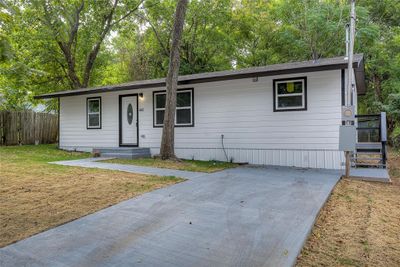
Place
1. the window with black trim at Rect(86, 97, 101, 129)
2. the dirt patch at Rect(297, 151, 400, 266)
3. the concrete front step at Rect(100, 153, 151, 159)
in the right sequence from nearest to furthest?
the dirt patch at Rect(297, 151, 400, 266)
the concrete front step at Rect(100, 153, 151, 159)
the window with black trim at Rect(86, 97, 101, 129)

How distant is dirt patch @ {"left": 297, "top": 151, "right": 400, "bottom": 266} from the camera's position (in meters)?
2.86

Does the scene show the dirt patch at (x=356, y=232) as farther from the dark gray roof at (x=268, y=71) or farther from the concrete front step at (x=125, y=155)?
the concrete front step at (x=125, y=155)

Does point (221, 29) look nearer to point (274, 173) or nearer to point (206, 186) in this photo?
point (274, 173)

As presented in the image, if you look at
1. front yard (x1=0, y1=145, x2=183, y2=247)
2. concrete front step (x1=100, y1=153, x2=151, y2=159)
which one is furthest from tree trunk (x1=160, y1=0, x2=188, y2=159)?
front yard (x1=0, y1=145, x2=183, y2=247)

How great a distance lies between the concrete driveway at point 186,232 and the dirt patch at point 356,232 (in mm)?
140

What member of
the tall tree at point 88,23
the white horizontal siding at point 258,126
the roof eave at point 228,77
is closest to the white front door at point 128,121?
the white horizontal siding at point 258,126

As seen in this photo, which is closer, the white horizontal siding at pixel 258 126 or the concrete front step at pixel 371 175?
the concrete front step at pixel 371 175

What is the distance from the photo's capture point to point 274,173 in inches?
294

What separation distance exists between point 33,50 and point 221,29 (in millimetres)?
10394

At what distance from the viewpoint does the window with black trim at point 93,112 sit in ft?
40.4

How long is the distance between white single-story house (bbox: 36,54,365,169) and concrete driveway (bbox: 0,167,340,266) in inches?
135

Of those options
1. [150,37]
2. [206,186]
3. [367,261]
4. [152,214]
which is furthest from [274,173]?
[150,37]

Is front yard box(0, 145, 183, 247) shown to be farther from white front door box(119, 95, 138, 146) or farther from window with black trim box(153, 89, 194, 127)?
white front door box(119, 95, 138, 146)

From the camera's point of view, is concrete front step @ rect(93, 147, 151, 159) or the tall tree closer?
concrete front step @ rect(93, 147, 151, 159)
